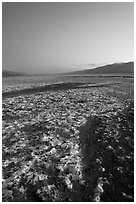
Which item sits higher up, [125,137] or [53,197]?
[125,137]

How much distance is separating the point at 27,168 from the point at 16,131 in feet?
13.1

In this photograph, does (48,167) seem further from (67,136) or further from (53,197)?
(67,136)

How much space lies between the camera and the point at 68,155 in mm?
8984

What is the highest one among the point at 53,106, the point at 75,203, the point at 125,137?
the point at 53,106

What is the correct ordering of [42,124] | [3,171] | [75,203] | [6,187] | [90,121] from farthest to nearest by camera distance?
[90,121] → [42,124] → [3,171] → [6,187] → [75,203]

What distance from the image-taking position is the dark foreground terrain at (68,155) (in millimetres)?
6855

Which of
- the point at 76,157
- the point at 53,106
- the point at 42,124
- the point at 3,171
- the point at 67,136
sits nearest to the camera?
the point at 3,171

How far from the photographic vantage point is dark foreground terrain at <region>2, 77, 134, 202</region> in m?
6.86

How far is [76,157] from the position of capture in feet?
29.0

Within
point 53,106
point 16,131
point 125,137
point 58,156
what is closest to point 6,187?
point 58,156

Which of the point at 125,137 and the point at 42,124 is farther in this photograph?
the point at 42,124

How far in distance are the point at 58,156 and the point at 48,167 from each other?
3.16ft

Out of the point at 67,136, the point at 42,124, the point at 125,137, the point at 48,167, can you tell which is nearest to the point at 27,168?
the point at 48,167

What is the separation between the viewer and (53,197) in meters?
6.58
